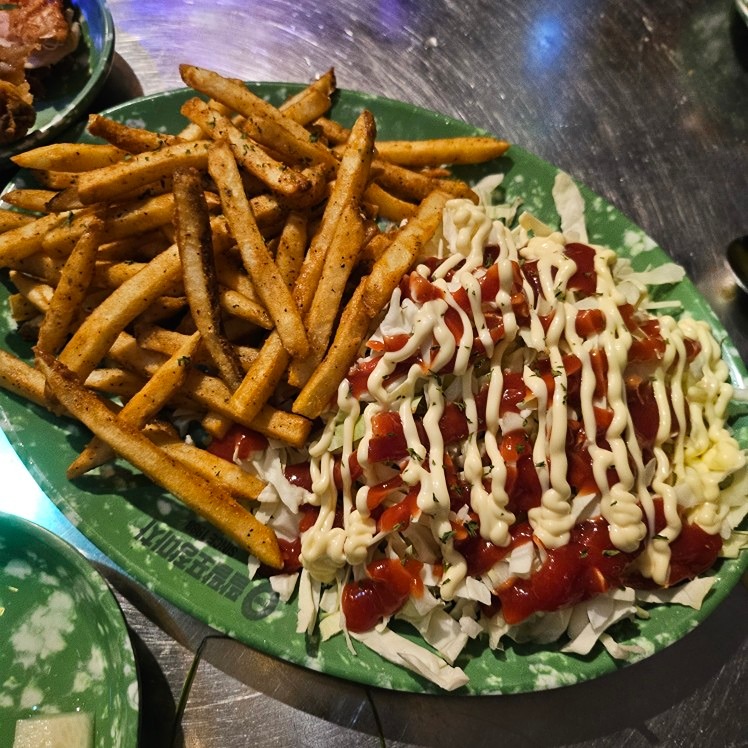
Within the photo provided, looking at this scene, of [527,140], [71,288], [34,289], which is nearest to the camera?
[71,288]

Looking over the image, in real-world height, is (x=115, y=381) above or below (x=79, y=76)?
below

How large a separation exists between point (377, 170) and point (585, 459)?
1.42 m

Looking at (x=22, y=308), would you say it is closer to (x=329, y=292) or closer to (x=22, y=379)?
(x=22, y=379)

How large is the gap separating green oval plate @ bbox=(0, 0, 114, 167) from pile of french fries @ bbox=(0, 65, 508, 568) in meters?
0.53

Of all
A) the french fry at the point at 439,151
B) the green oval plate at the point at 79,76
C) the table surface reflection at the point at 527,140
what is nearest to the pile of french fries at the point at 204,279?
the french fry at the point at 439,151

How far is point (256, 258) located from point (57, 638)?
1.56m

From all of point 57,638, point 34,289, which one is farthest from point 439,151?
point 57,638

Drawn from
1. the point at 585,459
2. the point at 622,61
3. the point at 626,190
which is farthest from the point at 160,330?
the point at 622,61

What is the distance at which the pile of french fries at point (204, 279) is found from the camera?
6.95ft

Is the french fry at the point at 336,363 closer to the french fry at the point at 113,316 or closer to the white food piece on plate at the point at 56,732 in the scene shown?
the french fry at the point at 113,316

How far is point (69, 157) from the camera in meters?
2.41

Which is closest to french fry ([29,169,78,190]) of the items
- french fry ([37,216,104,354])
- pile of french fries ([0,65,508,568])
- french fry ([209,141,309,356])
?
pile of french fries ([0,65,508,568])

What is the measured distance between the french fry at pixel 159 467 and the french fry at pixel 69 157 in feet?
2.68

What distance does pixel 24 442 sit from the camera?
7.51 feet
